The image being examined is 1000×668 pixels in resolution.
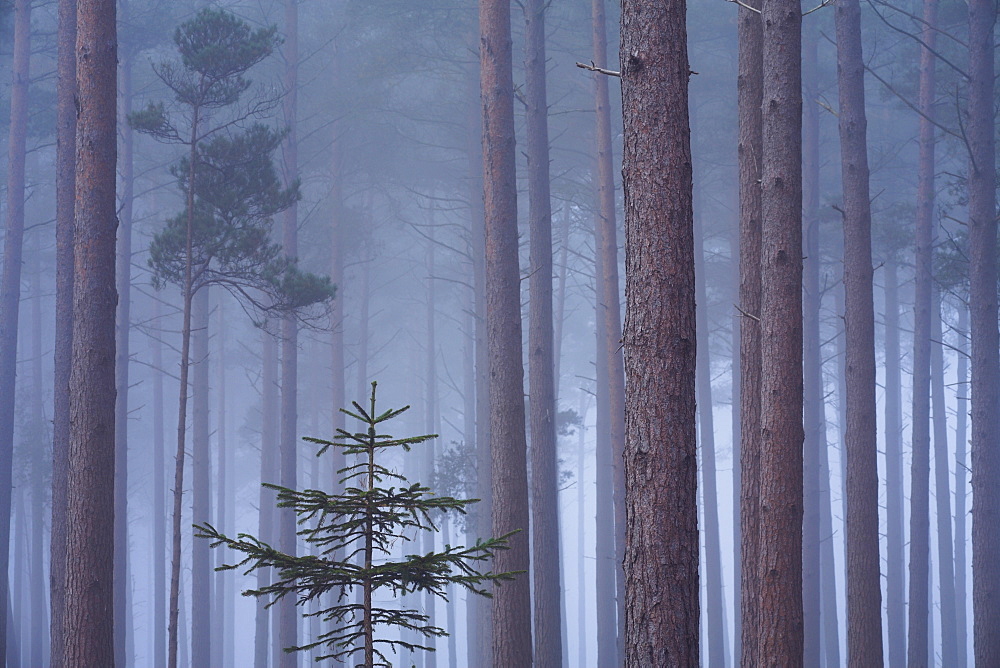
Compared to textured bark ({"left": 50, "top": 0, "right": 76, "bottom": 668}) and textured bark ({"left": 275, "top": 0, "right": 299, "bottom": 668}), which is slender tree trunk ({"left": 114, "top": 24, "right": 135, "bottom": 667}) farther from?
textured bark ({"left": 275, "top": 0, "right": 299, "bottom": 668})

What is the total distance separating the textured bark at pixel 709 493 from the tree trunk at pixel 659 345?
1784 cm

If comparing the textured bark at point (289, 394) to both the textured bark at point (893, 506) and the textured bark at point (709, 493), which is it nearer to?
the textured bark at point (709, 493)

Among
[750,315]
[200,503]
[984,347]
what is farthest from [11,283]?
[984,347]

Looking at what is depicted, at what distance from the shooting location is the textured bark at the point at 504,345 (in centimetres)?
1052

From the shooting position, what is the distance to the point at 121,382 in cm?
2044

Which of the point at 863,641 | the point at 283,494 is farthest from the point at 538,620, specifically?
the point at 283,494

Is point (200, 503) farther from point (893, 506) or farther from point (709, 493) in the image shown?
point (893, 506)

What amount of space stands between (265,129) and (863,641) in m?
12.5

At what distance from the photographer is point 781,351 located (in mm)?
8609

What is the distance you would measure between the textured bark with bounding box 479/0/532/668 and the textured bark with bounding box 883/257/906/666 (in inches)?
585

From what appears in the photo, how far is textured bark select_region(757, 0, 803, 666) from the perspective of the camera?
27.2 ft

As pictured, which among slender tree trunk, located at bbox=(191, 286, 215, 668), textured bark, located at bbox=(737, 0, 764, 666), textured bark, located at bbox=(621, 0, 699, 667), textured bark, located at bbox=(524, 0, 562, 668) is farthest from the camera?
slender tree trunk, located at bbox=(191, 286, 215, 668)

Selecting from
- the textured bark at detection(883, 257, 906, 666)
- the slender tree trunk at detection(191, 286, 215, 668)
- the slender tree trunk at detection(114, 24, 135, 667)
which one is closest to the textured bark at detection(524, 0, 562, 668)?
the slender tree trunk at detection(191, 286, 215, 668)

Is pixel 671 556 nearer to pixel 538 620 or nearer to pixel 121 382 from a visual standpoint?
pixel 538 620
